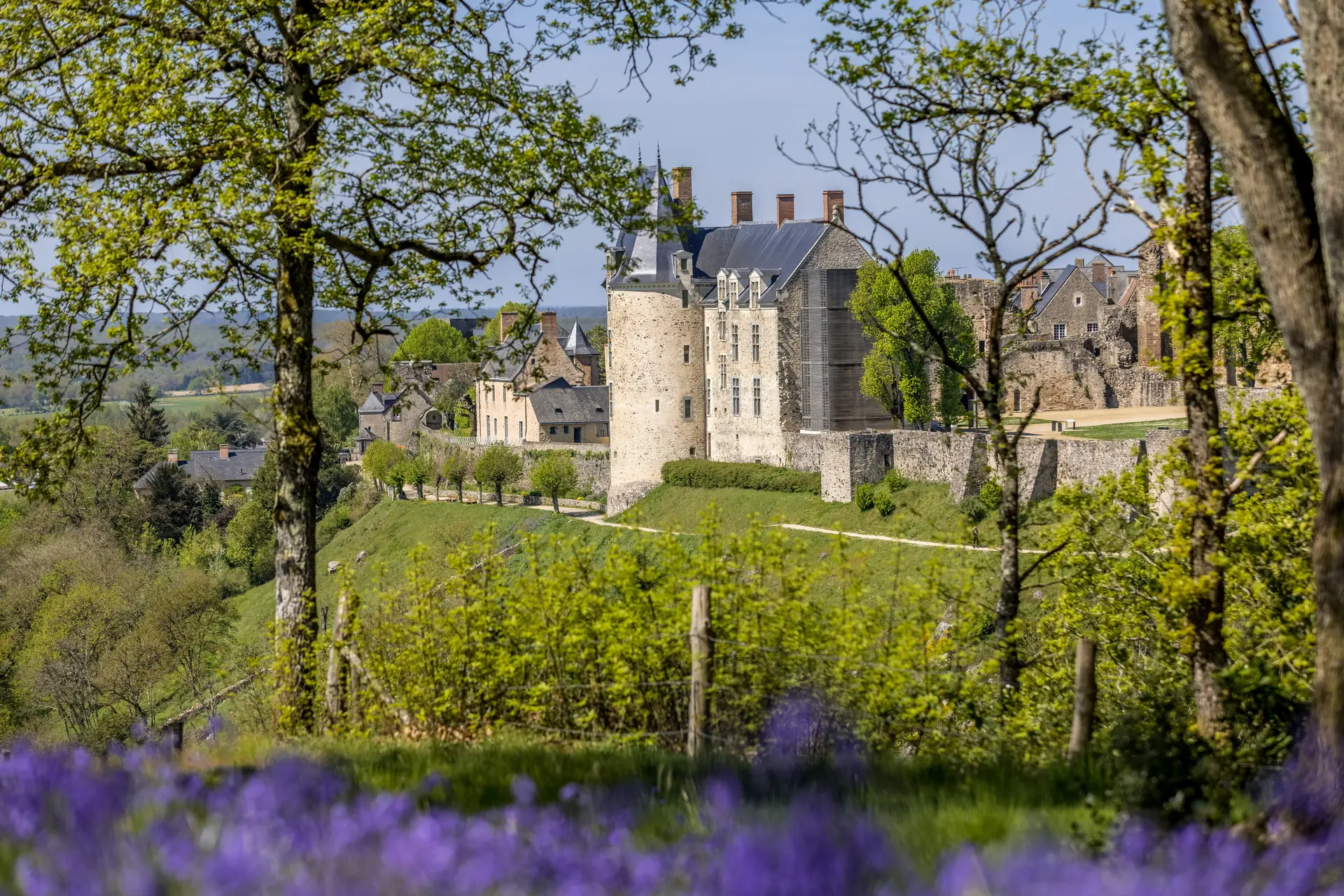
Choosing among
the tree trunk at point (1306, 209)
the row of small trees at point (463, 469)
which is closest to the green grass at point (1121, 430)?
the row of small trees at point (463, 469)

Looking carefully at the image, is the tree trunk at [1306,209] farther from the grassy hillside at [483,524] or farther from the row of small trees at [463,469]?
the row of small trees at [463,469]

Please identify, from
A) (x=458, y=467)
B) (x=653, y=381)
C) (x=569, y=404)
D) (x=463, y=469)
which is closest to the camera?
(x=653, y=381)

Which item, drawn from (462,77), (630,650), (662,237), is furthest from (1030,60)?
(630,650)

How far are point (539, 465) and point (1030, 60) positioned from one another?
54292 millimetres

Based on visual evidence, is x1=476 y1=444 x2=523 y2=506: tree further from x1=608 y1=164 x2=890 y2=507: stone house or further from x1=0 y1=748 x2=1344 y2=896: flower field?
x1=0 y1=748 x2=1344 y2=896: flower field

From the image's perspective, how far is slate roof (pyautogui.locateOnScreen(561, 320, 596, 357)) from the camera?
3930 inches

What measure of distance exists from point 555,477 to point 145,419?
2617 cm

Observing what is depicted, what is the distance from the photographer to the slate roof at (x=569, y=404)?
73750 mm

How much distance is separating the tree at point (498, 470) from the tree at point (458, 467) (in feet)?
8.21

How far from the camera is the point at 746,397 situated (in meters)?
55.5

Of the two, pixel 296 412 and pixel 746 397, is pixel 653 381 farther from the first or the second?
pixel 296 412

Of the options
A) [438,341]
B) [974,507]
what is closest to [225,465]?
[438,341]

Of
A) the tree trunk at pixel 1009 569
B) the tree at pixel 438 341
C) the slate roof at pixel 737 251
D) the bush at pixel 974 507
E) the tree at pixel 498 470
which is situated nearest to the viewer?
the tree trunk at pixel 1009 569

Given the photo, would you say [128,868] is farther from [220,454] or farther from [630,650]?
[220,454]
